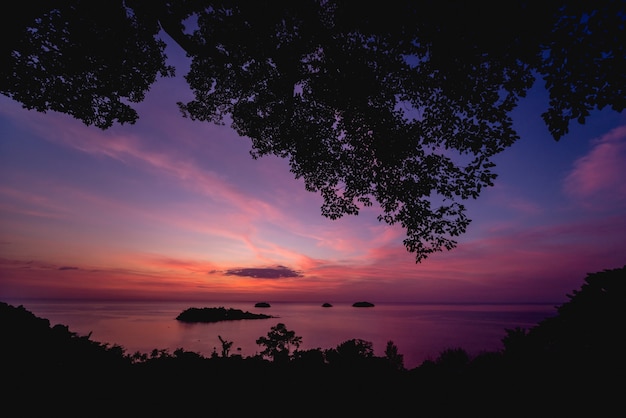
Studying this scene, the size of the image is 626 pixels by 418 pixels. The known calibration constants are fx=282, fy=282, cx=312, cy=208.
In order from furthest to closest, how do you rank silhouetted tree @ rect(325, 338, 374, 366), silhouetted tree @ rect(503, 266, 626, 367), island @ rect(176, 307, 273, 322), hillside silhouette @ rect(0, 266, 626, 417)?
1. island @ rect(176, 307, 273, 322)
2. silhouetted tree @ rect(325, 338, 374, 366)
3. silhouetted tree @ rect(503, 266, 626, 367)
4. hillside silhouette @ rect(0, 266, 626, 417)

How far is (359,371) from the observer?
5203 millimetres

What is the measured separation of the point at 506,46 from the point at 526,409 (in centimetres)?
749

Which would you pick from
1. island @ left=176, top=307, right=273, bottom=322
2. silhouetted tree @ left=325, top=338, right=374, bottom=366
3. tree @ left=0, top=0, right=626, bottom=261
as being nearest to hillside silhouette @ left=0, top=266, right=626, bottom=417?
silhouetted tree @ left=325, top=338, right=374, bottom=366

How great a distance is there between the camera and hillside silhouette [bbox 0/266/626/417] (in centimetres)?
348

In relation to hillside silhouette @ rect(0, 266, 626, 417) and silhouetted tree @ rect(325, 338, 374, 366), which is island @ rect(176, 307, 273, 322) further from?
hillside silhouette @ rect(0, 266, 626, 417)

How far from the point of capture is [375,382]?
4.62 meters

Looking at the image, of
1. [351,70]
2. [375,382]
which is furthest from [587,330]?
[351,70]

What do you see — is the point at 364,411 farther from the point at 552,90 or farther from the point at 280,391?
the point at 552,90

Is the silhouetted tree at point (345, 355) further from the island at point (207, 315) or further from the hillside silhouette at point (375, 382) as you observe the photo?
the island at point (207, 315)

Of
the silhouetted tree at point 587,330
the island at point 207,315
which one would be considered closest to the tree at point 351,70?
the silhouetted tree at point 587,330

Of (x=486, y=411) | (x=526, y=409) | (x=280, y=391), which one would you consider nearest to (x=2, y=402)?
(x=280, y=391)

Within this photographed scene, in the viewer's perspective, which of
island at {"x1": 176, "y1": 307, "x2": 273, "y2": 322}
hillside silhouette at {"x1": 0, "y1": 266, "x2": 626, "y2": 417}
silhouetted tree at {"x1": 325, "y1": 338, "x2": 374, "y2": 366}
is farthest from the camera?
island at {"x1": 176, "y1": 307, "x2": 273, "y2": 322}

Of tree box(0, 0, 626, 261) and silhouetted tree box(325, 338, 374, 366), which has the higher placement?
tree box(0, 0, 626, 261)

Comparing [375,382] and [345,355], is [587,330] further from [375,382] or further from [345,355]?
[345,355]
